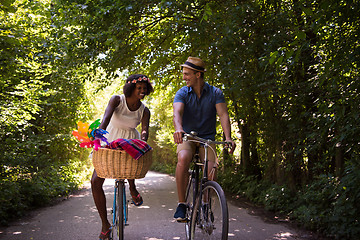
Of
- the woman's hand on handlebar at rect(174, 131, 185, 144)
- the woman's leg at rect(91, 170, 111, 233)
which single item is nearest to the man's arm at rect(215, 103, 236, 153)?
the woman's hand on handlebar at rect(174, 131, 185, 144)

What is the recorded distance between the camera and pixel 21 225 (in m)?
6.16

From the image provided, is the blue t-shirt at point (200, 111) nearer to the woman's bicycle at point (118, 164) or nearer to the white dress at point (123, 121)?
the white dress at point (123, 121)

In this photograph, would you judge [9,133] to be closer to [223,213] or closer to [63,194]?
[63,194]

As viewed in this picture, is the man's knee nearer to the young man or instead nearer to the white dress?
the young man

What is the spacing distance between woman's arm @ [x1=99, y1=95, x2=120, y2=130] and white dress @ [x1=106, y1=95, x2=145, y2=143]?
0.08 metres

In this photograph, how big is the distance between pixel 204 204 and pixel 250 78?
15.2ft

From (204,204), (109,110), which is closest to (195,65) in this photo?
(109,110)

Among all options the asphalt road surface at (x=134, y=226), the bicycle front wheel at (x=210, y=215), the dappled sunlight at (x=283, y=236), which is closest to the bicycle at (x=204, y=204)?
the bicycle front wheel at (x=210, y=215)

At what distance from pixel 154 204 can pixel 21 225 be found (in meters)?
3.15

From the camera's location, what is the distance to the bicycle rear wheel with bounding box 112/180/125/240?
3.80m

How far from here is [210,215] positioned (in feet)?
12.4

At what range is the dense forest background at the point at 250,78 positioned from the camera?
5145mm

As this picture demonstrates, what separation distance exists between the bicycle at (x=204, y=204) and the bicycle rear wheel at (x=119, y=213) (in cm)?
78

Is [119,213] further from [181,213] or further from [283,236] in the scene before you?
[283,236]
